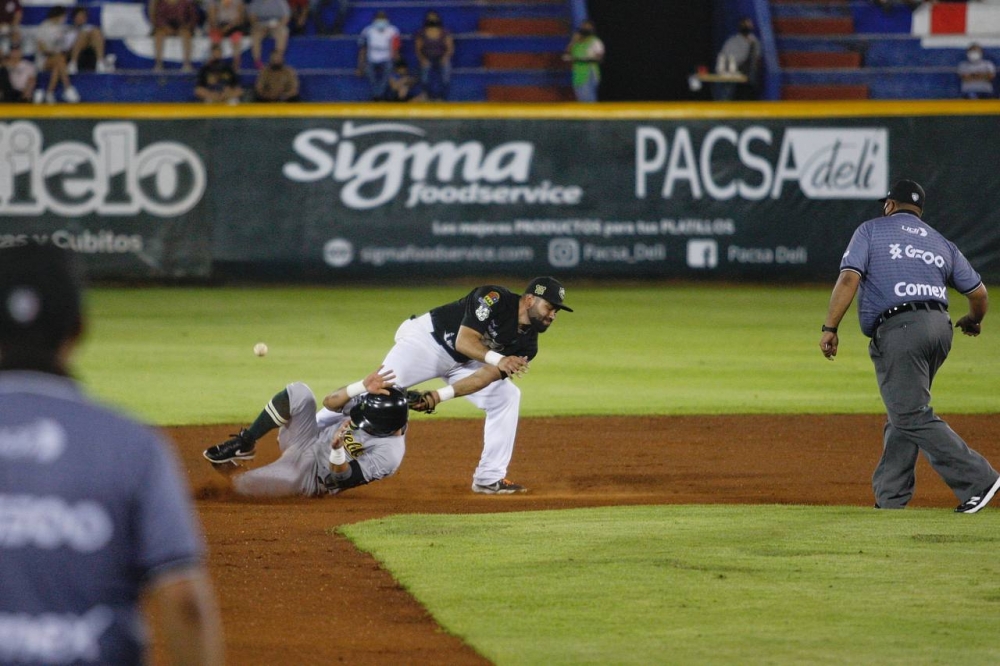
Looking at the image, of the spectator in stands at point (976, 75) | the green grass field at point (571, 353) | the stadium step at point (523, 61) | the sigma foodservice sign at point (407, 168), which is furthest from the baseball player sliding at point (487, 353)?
the spectator in stands at point (976, 75)

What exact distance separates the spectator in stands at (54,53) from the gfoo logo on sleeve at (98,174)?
355 centimetres

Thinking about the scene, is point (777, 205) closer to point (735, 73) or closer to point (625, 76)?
point (735, 73)

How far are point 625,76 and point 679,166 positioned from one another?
778 cm

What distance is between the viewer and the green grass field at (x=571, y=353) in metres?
14.1

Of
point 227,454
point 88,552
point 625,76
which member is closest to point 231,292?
point 625,76

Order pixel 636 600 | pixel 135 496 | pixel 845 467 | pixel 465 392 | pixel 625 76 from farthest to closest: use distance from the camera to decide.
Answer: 1. pixel 625 76
2. pixel 845 467
3. pixel 465 392
4. pixel 636 600
5. pixel 135 496

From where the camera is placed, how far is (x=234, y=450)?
9.24 meters

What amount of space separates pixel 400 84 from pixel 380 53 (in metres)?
0.95

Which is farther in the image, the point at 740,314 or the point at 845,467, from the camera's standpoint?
the point at 740,314

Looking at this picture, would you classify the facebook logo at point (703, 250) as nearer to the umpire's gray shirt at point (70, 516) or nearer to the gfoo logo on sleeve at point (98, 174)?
the gfoo logo on sleeve at point (98, 174)

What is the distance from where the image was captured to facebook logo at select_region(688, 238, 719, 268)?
77.6 ft

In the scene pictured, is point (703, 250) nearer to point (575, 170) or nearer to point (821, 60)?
point (575, 170)

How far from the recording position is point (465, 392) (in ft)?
30.1

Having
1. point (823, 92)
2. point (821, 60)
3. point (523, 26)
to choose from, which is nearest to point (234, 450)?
point (823, 92)
